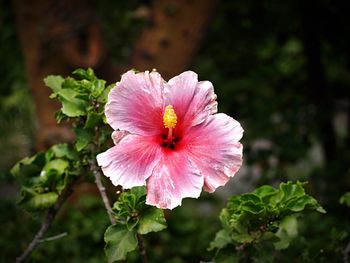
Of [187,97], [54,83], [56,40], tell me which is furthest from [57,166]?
[56,40]

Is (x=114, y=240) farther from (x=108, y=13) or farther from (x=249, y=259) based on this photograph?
(x=108, y=13)

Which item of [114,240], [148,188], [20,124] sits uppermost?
[148,188]

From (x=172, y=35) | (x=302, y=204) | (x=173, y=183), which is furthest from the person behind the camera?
(x=172, y=35)

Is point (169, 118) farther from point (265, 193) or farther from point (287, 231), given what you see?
point (287, 231)

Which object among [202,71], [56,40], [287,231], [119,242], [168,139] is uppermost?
[168,139]

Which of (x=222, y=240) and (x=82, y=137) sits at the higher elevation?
(x=82, y=137)

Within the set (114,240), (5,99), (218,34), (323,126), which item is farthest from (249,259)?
(5,99)

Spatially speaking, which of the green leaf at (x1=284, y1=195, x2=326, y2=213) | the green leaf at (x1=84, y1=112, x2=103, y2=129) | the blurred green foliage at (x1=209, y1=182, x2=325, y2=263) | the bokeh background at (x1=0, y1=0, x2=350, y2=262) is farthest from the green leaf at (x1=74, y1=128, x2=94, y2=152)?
the bokeh background at (x1=0, y1=0, x2=350, y2=262)
